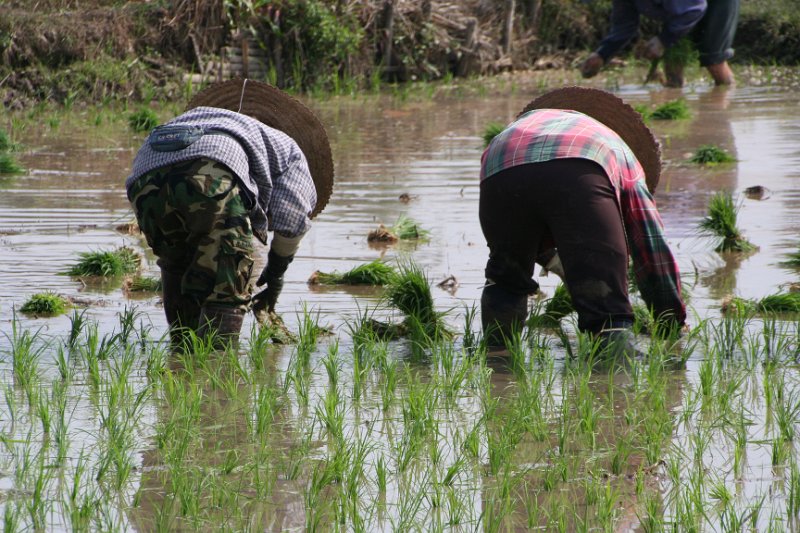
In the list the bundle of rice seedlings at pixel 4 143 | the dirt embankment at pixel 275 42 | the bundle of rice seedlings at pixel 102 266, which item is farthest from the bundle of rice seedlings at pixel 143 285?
the dirt embankment at pixel 275 42

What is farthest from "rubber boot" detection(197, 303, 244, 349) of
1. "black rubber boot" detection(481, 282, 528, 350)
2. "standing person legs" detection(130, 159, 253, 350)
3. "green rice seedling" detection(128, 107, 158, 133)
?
"green rice seedling" detection(128, 107, 158, 133)

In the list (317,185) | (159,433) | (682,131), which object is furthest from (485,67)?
(159,433)

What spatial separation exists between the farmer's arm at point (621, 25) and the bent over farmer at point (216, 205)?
8.60m

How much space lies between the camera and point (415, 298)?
539cm

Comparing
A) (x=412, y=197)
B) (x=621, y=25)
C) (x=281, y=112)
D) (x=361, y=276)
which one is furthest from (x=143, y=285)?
(x=621, y=25)

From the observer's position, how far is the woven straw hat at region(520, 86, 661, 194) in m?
4.89

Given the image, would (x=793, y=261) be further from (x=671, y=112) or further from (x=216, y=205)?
(x=671, y=112)

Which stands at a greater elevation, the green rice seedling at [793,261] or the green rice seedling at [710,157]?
the green rice seedling at [793,261]

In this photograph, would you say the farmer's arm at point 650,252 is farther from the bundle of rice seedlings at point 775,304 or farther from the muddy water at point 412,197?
the muddy water at point 412,197

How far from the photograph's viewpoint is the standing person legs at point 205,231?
173 inches

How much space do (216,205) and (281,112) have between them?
84 cm

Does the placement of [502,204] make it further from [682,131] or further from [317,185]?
[682,131]

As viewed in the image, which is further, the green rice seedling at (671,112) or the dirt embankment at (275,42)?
the dirt embankment at (275,42)

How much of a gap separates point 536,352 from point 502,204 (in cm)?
56
